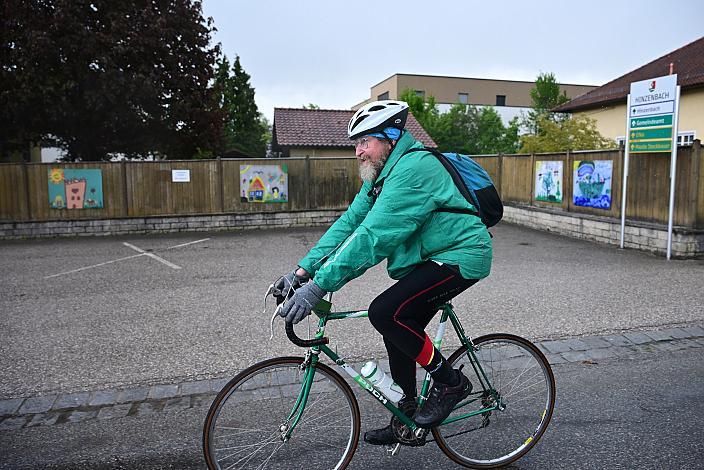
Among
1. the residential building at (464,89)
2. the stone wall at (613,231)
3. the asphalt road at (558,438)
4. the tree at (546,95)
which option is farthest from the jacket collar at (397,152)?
the residential building at (464,89)

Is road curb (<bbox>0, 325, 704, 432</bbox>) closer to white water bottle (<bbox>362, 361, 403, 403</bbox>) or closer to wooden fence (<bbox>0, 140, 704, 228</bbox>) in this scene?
white water bottle (<bbox>362, 361, 403, 403</bbox>)

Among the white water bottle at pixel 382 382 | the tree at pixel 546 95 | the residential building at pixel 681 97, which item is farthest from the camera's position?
the tree at pixel 546 95

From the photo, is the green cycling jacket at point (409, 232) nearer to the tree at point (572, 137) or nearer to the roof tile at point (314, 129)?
the tree at point (572, 137)

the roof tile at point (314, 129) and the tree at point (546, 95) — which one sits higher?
the tree at point (546, 95)

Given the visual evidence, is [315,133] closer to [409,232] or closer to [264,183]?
[264,183]

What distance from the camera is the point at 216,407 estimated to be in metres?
2.73

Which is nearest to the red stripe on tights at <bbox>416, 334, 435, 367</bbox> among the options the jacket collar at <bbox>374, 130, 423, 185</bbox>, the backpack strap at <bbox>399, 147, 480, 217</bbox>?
the backpack strap at <bbox>399, 147, 480, 217</bbox>

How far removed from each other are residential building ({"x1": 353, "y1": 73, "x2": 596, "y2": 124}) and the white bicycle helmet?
57314 mm

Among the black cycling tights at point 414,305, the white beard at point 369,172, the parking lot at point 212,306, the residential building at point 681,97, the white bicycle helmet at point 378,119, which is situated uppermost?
the residential building at point 681,97

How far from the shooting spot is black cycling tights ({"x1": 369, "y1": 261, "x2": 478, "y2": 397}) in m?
2.79

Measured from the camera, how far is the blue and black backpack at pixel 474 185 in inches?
114

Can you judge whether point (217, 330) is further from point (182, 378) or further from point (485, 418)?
point (485, 418)

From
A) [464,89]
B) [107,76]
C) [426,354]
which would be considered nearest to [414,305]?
[426,354]

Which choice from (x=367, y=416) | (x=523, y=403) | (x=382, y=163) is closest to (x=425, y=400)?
(x=523, y=403)
